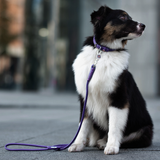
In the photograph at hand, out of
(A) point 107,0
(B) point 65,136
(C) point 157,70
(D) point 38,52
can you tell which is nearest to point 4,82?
(D) point 38,52

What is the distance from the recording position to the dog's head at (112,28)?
12.6ft

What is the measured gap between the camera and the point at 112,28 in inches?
152

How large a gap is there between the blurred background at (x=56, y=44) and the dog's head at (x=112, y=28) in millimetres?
15271

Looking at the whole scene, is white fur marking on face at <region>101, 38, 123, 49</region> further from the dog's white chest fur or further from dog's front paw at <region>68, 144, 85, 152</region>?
dog's front paw at <region>68, 144, 85, 152</region>

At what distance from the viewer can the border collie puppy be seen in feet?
11.9

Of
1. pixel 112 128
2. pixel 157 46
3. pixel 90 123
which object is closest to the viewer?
pixel 112 128

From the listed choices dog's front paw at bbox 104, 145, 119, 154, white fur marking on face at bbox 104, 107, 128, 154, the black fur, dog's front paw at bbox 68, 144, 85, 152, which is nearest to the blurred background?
the black fur

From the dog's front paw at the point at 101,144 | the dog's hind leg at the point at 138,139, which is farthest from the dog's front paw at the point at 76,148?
the dog's hind leg at the point at 138,139

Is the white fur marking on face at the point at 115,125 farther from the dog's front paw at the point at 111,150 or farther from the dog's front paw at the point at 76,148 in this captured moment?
the dog's front paw at the point at 76,148

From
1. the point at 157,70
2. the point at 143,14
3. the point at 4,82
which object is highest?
the point at 143,14

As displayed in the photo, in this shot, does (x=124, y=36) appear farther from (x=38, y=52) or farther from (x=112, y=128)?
(x=38, y=52)

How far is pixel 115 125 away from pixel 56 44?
1598cm

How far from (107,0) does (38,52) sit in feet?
18.9

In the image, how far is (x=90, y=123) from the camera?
154 inches
